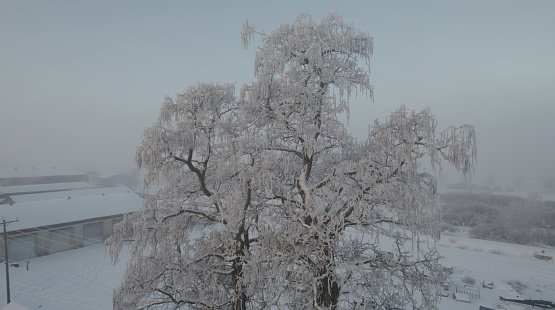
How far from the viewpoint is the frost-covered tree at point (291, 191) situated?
3.59m

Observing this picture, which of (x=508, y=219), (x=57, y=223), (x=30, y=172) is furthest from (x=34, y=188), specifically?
(x=508, y=219)

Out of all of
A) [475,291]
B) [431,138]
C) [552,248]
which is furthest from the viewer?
[552,248]

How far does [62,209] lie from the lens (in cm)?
1977

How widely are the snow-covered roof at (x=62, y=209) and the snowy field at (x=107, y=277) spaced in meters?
2.29

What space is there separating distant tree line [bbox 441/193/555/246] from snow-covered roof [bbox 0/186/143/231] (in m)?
25.9

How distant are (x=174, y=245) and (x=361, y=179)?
143 inches

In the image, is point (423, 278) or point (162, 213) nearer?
point (423, 278)

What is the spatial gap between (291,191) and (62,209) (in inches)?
856

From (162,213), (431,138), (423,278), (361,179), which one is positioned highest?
(431,138)

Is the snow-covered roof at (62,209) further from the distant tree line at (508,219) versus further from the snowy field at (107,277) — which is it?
the distant tree line at (508,219)

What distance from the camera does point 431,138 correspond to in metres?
3.39

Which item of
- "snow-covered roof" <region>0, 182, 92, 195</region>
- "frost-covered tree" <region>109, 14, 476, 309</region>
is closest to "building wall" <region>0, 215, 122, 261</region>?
"frost-covered tree" <region>109, 14, 476, 309</region>

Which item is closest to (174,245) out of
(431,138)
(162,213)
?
(162,213)

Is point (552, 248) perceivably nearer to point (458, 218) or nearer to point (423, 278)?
point (458, 218)
